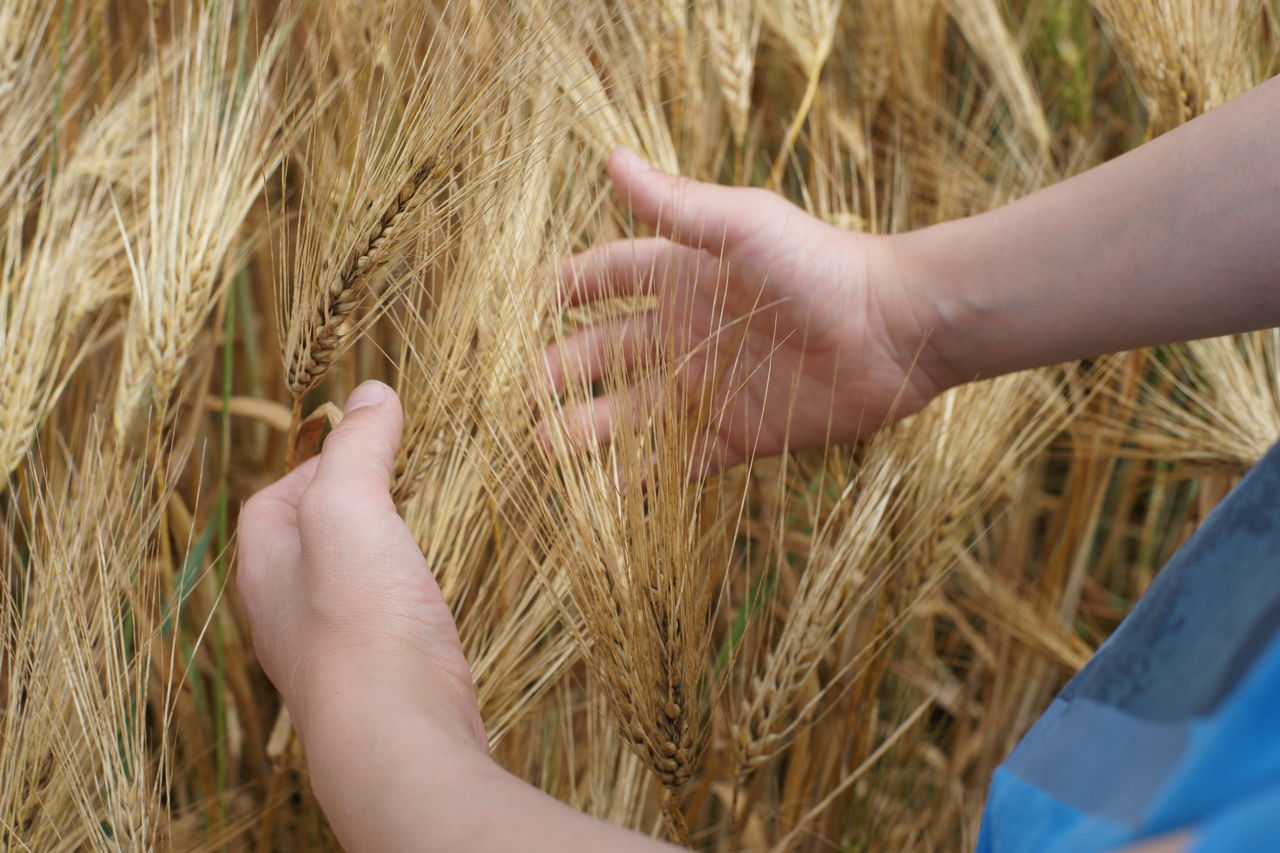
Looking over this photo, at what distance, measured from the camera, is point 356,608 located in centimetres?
49

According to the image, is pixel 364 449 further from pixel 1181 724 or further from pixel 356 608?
pixel 1181 724

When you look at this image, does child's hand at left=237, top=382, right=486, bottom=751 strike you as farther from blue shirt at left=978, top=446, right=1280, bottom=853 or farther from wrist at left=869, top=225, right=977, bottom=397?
wrist at left=869, top=225, right=977, bottom=397

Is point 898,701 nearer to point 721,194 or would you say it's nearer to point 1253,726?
point 721,194

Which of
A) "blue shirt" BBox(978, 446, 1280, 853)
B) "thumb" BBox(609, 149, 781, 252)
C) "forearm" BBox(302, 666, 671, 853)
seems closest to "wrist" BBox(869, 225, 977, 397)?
"thumb" BBox(609, 149, 781, 252)

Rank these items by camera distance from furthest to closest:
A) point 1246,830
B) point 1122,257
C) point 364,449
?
point 1122,257 → point 364,449 → point 1246,830

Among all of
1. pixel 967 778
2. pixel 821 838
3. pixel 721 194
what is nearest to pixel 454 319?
pixel 721 194

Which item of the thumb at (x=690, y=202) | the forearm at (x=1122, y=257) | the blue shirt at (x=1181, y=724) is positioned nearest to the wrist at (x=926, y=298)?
the forearm at (x=1122, y=257)

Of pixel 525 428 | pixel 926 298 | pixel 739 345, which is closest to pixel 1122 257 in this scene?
pixel 926 298

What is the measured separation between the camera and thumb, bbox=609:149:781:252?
0.70 meters

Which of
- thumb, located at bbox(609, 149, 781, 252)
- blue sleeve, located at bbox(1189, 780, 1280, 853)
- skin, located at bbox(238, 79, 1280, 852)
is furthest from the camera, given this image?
thumb, located at bbox(609, 149, 781, 252)

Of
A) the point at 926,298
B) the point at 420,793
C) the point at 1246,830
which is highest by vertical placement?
the point at 926,298

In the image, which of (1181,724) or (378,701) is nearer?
(1181,724)

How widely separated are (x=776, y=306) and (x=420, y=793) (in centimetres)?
46

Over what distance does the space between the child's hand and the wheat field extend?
60mm
